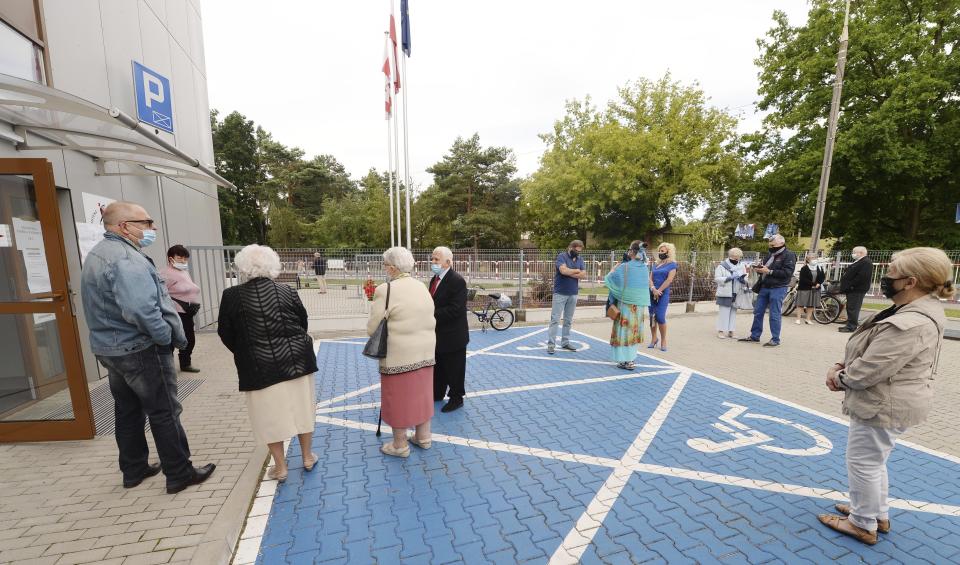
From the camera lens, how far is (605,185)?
31.4m

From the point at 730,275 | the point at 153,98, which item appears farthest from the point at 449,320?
the point at 153,98

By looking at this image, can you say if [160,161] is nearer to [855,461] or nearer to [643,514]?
[643,514]

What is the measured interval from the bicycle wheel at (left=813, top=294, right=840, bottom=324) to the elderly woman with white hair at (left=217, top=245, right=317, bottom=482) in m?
12.4

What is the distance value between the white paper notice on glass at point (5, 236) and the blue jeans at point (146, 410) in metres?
2.81

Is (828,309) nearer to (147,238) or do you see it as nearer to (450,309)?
(450,309)

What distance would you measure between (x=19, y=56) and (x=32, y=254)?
2226mm

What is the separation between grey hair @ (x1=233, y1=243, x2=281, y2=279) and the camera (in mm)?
2893

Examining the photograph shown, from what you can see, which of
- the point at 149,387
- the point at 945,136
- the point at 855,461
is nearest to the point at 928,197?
the point at 945,136

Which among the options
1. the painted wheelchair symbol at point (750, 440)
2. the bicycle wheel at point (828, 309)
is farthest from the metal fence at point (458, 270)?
the painted wheelchair symbol at point (750, 440)

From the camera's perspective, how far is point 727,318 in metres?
8.80

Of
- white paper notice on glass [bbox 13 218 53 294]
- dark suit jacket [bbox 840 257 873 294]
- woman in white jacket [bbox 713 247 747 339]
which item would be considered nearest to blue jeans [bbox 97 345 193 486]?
white paper notice on glass [bbox 13 218 53 294]

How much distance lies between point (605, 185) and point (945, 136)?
1718cm

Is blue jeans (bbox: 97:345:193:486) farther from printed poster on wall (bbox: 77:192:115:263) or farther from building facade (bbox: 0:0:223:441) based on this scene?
printed poster on wall (bbox: 77:192:115:263)

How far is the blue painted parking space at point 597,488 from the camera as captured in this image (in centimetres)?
261
